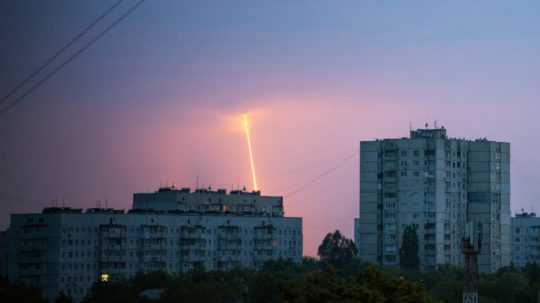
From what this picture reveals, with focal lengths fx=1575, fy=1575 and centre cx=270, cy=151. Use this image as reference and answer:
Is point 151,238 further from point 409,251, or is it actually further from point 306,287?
point 306,287

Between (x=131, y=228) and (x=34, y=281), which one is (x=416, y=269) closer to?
(x=131, y=228)

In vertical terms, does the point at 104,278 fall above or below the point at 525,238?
below

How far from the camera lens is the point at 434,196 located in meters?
113

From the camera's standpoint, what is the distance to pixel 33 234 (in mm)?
97750

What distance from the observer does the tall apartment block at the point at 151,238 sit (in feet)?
319

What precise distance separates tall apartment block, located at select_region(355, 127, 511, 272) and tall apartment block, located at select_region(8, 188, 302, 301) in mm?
6150

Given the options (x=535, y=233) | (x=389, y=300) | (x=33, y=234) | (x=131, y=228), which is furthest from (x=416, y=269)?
(x=389, y=300)

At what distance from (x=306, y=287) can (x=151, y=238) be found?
53856 mm

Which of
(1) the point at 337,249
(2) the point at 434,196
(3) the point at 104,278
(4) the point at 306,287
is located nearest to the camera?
(4) the point at 306,287

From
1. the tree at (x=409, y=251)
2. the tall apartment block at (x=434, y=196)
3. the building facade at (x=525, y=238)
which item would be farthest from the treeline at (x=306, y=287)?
the building facade at (x=525, y=238)

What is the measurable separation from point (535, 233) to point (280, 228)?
41.3 meters

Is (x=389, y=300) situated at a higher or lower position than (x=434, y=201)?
lower

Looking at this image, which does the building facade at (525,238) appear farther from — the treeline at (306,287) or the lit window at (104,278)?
the lit window at (104,278)

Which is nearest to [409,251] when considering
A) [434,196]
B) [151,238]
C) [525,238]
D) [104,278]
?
[434,196]
